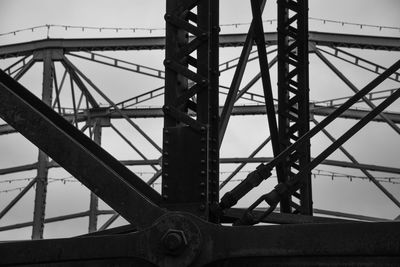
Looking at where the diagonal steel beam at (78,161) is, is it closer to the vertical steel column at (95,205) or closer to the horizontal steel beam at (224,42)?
the horizontal steel beam at (224,42)

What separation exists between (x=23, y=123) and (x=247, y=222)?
1914 mm

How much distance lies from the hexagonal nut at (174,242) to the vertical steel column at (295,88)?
17.0 feet

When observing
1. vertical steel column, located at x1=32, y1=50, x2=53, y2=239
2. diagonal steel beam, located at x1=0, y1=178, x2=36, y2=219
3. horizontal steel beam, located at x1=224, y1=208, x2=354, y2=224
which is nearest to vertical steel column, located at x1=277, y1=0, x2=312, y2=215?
horizontal steel beam, located at x1=224, y1=208, x2=354, y2=224

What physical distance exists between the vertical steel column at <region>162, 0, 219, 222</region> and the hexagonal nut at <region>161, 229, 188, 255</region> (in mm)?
353

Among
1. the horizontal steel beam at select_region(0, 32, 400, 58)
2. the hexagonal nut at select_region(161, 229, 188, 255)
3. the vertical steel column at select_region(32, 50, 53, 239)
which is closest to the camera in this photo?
the hexagonal nut at select_region(161, 229, 188, 255)

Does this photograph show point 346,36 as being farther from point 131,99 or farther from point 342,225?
point 342,225

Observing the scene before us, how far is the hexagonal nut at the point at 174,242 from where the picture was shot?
6.13 meters

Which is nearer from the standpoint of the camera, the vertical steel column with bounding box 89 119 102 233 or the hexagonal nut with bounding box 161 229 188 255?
the hexagonal nut with bounding box 161 229 188 255

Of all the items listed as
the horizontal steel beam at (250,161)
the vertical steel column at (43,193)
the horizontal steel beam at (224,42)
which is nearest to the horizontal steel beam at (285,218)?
the horizontal steel beam at (224,42)

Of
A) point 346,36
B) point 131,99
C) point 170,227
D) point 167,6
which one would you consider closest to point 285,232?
point 170,227

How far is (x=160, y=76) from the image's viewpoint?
22797 millimetres

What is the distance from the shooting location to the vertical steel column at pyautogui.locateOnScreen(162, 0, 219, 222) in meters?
6.61

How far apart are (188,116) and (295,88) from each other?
5.09 meters

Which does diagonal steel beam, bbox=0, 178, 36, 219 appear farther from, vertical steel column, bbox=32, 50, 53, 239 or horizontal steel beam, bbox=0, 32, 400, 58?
horizontal steel beam, bbox=0, 32, 400, 58
